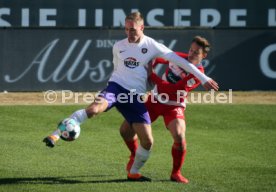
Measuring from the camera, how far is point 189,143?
48.6ft

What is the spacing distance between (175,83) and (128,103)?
101 cm

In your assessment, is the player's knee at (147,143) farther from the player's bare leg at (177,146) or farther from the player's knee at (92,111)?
the player's knee at (92,111)

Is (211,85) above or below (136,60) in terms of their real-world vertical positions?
below

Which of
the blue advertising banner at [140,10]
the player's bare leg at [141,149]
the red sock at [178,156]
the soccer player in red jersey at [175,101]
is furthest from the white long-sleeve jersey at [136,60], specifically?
the blue advertising banner at [140,10]

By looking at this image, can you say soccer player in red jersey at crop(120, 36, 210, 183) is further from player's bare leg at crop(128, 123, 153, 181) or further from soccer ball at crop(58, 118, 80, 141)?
soccer ball at crop(58, 118, 80, 141)

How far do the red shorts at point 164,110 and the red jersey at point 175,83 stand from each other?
0.07 m

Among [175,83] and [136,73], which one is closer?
[136,73]

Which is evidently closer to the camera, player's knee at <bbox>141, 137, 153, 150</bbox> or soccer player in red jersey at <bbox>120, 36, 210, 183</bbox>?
player's knee at <bbox>141, 137, 153, 150</bbox>

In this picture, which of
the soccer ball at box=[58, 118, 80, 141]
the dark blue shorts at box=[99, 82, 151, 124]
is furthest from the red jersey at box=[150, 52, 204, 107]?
the soccer ball at box=[58, 118, 80, 141]

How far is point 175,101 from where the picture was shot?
1112 centimetres

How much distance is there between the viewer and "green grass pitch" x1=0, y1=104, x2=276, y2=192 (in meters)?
10.5

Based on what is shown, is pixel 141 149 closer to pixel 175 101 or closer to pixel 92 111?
pixel 175 101

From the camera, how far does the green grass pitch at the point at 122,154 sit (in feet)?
34.3

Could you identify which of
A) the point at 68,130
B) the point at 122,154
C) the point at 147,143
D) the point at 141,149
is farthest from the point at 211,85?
the point at 122,154
